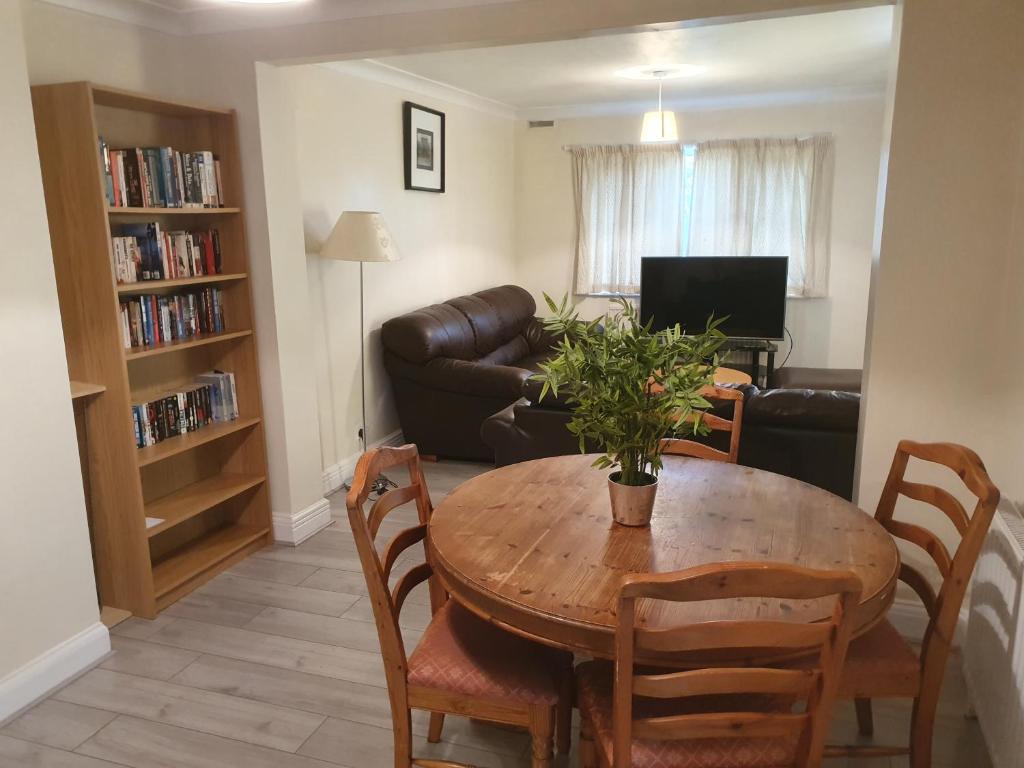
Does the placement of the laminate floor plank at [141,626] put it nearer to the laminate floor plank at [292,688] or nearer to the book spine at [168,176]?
the laminate floor plank at [292,688]

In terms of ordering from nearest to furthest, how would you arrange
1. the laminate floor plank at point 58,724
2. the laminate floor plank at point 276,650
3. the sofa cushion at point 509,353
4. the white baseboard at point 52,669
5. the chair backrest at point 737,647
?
1. the chair backrest at point 737,647
2. the laminate floor plank at point 58,724
3. the white baseboard at point 52,669
4. the laminate floor plank at point 276,650
5. the sofa cushion at point 509,353

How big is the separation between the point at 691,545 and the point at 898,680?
57 cm

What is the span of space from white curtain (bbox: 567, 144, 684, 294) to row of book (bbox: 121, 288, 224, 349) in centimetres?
405

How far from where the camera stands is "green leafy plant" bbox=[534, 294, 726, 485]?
173cm

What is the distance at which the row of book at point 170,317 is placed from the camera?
2.91 m

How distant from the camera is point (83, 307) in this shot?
2.75 meters

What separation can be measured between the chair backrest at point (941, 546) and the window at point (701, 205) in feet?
14.9

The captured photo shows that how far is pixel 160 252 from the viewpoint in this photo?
117 inches

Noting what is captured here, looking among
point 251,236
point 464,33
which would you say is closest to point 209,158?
point 251,236

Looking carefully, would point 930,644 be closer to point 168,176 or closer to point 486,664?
point 486,664

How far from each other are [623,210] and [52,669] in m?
5.39

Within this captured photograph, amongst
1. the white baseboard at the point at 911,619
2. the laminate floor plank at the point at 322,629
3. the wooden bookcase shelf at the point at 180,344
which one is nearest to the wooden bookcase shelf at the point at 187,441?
the wooden bookcase shelf at the point at 180,344

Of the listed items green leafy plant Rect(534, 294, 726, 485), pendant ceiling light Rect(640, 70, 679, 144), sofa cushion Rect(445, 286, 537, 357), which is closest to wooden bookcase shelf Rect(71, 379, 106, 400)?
green leafy plant Rect(534, 294, 726, 485)

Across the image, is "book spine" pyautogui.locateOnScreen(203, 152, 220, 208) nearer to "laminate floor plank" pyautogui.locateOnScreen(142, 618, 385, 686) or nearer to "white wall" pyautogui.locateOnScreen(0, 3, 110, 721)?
"white wall" pyautogui.locateOnScreen(0, 3, 110, 721)
